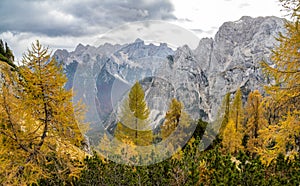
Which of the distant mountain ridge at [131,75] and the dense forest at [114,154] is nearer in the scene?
the dense forest at [114,154]

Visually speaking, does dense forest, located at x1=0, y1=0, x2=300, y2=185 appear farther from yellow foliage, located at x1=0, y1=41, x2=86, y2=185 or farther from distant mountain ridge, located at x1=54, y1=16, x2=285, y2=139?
distant mountain ridge, located at x1=54, y1=16, x2=285, y2=139

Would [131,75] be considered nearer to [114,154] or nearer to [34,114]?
[114,154]

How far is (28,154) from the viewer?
862 centimetres

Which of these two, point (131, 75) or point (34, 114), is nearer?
point (34, 114)

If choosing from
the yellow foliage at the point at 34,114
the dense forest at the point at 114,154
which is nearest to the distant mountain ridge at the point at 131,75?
the dense forest at the point at 114,154

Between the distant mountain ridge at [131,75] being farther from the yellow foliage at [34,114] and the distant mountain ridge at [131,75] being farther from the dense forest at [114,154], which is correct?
the yellow foliage at [34,114]

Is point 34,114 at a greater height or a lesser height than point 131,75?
lesser

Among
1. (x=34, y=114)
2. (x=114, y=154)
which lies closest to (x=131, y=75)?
(x=114, y=154)

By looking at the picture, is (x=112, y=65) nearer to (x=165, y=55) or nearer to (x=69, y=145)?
(x=165, y=55)

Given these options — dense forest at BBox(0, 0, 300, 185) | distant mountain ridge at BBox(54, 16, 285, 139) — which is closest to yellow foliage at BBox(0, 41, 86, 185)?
dense forest at BBox(0, 0, 300, 185)

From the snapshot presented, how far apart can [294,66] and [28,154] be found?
8544 millimetres

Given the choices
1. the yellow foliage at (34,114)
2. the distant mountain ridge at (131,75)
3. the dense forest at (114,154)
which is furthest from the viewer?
the distant mountain ridge at (131,75)

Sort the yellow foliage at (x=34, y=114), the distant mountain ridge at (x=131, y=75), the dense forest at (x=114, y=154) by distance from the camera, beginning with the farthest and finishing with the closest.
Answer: the distant mountain ridge at (x=131, y=75) < the yellow foliage at (x=34, y=114) < the dense forest at (x=114, y=154)

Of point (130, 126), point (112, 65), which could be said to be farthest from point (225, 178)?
point (130, 126)
